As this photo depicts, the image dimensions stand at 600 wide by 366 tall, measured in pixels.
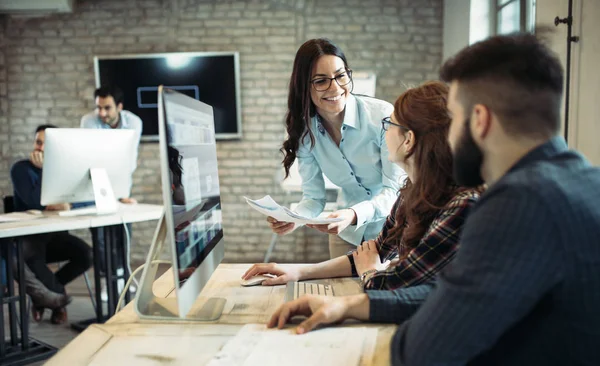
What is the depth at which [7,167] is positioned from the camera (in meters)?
4.98

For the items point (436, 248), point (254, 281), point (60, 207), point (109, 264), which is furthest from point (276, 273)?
point (60, 207)

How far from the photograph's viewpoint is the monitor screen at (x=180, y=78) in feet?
15.5

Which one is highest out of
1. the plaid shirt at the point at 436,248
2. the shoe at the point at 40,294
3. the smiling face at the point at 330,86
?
the smiling face at the point at 330,86

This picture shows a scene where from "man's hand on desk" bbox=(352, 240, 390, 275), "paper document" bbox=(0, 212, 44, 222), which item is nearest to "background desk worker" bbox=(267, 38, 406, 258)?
"man's hand on desk" bbox=(352, 240, 390, 275)

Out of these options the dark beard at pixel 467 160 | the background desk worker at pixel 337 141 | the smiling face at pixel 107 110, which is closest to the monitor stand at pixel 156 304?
the dark beard at pixel 467 160

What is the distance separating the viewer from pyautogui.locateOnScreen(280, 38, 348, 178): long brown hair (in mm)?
1856

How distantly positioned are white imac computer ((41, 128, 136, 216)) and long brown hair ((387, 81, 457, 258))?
6.28 ft

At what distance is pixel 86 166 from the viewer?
2.71 m

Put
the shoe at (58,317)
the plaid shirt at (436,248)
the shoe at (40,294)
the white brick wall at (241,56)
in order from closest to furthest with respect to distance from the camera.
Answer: the plaid shirt at (436,248) → the shoe at (40,294) → the shoe at (58,317) → the white brick wall at (241,56)

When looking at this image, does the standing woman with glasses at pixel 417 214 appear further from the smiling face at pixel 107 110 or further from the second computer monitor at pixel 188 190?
the smiling face at pixel 107 110

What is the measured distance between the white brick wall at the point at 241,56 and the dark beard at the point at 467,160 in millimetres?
3999

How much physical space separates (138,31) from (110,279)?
2.64 metres

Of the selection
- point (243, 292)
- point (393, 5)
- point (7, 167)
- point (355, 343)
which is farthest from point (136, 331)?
point (7, 167)

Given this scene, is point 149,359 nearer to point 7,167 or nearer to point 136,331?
point 136,331
